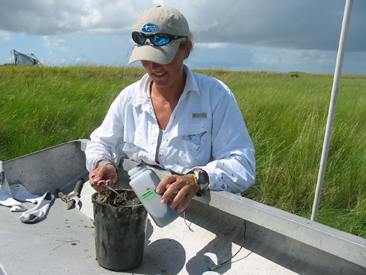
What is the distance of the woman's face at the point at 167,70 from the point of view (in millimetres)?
1787

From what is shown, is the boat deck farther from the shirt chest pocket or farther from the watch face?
the shirt chest pocket

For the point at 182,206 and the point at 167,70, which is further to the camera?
the point at 167,70

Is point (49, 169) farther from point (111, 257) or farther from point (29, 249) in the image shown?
point (111, 257)

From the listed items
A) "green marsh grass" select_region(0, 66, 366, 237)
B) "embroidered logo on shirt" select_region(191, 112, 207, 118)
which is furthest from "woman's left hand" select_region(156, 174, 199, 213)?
"green marsh grass" select_region(0, 66, 366, 237)

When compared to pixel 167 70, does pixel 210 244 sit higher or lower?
lower

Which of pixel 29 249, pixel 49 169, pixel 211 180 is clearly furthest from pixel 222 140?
pixel 49 169

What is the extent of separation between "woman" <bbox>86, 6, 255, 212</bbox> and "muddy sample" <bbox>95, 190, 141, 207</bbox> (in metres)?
0.18

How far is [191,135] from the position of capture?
1.86 metres

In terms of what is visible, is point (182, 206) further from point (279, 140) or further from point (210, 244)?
point (279, 140)

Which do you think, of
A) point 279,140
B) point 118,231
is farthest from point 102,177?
point 279,140

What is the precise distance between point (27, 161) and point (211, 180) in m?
1.66

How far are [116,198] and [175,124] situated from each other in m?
0.56

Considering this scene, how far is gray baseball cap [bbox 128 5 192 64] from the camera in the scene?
1.69 m

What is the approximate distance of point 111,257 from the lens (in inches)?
60.8
